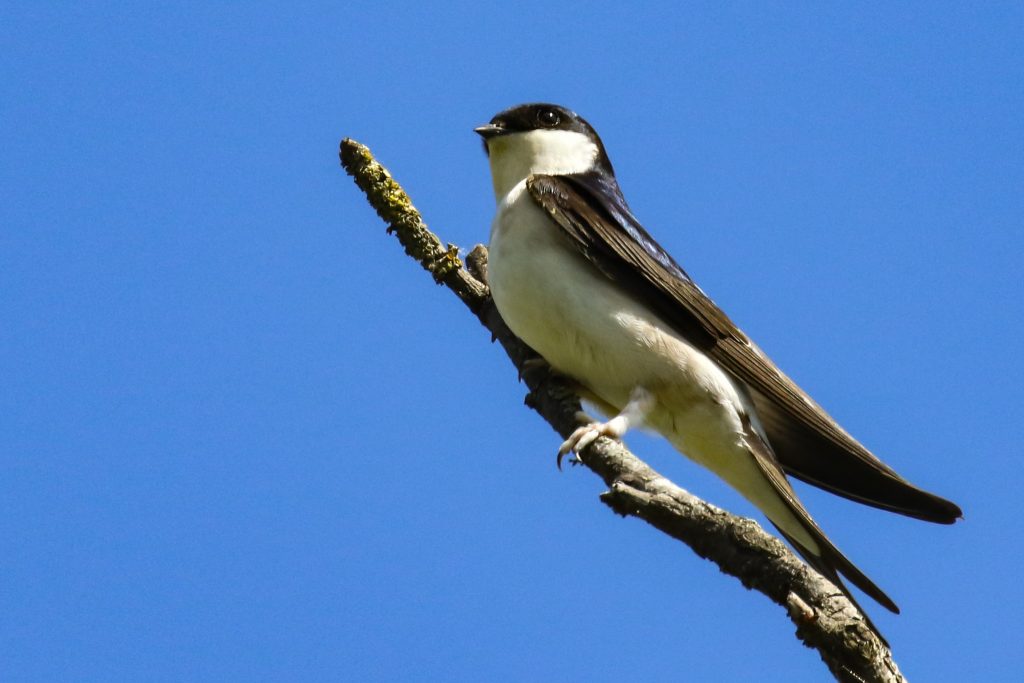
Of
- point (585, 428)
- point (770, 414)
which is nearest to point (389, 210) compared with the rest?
point (585, 428)

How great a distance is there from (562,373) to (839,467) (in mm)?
1324

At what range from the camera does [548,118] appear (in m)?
6.91

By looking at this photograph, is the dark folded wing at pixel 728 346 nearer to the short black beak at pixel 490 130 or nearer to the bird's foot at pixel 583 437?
the short black beak at pixel 490 130

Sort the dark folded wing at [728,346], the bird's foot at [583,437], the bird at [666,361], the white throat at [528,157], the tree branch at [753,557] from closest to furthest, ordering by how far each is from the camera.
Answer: the tree branch at [753,557], the bird's foot at [583,437], the bird at [666,361], the dark folded wing at [728,346], the white throat at [528,157]

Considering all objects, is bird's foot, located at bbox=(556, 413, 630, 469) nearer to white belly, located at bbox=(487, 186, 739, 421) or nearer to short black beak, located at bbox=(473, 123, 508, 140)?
white belly, located at bbox=(487, 186, 739, 421)

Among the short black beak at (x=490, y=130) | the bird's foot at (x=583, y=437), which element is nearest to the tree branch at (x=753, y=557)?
the bird's foot at (x=583, y=437)

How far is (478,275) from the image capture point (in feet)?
19.9

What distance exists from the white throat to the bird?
59 cm

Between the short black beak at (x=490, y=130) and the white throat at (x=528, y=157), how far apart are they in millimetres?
29

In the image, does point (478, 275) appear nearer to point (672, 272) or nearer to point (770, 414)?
point (672, 272)

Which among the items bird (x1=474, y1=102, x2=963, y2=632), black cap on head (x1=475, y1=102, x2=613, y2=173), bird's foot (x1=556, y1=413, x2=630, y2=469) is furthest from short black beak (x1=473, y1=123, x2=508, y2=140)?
bird's foot (x1=556, y1=413, x2=630, y2=469)

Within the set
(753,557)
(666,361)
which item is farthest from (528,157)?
(753,557)

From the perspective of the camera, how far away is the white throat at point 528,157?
6.60m

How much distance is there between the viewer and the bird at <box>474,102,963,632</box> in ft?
17.8
